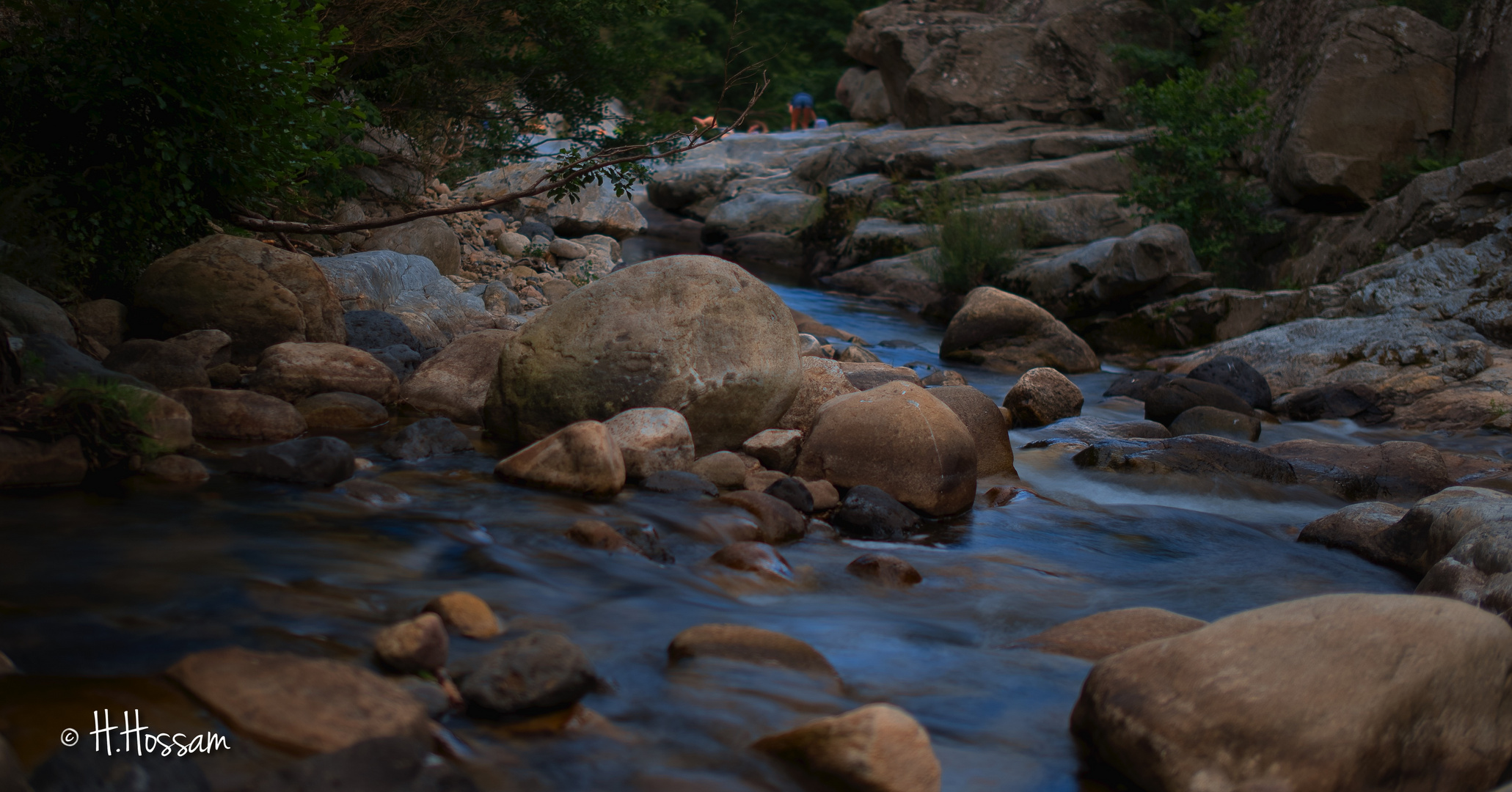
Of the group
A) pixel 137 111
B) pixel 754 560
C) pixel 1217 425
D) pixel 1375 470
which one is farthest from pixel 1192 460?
pixel 137 111

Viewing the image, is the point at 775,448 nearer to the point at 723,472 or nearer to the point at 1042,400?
the point at 723,472

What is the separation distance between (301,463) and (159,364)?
5.33 feet

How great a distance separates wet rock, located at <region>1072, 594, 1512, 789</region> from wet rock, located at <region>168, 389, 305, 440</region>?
13.3ft

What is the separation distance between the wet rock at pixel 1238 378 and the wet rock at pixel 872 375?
2926 mm

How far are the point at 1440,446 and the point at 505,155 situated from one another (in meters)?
10.3

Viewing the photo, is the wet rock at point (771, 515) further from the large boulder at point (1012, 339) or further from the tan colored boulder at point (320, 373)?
the large boulder at point (1012, 339)

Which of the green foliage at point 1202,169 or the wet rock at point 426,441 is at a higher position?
the green foliage at point 1202,169

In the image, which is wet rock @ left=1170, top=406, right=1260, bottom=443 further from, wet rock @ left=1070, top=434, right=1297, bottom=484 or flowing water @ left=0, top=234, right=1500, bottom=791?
flowing water @ left=0, top=234, right=1500, bottom=791

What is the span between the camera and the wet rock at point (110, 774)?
193cm

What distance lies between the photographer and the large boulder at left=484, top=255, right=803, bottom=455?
5461 mm

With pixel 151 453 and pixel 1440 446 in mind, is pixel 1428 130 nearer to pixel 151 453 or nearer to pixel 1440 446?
pixel 1440 446

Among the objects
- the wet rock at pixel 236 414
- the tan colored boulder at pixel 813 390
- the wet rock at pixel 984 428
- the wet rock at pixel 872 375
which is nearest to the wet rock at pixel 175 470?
the wet rock at pixel 236 414

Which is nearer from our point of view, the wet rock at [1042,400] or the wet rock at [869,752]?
the wet rock at [869,752]

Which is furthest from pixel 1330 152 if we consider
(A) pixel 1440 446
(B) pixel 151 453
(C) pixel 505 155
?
(B) pixel 151 453
